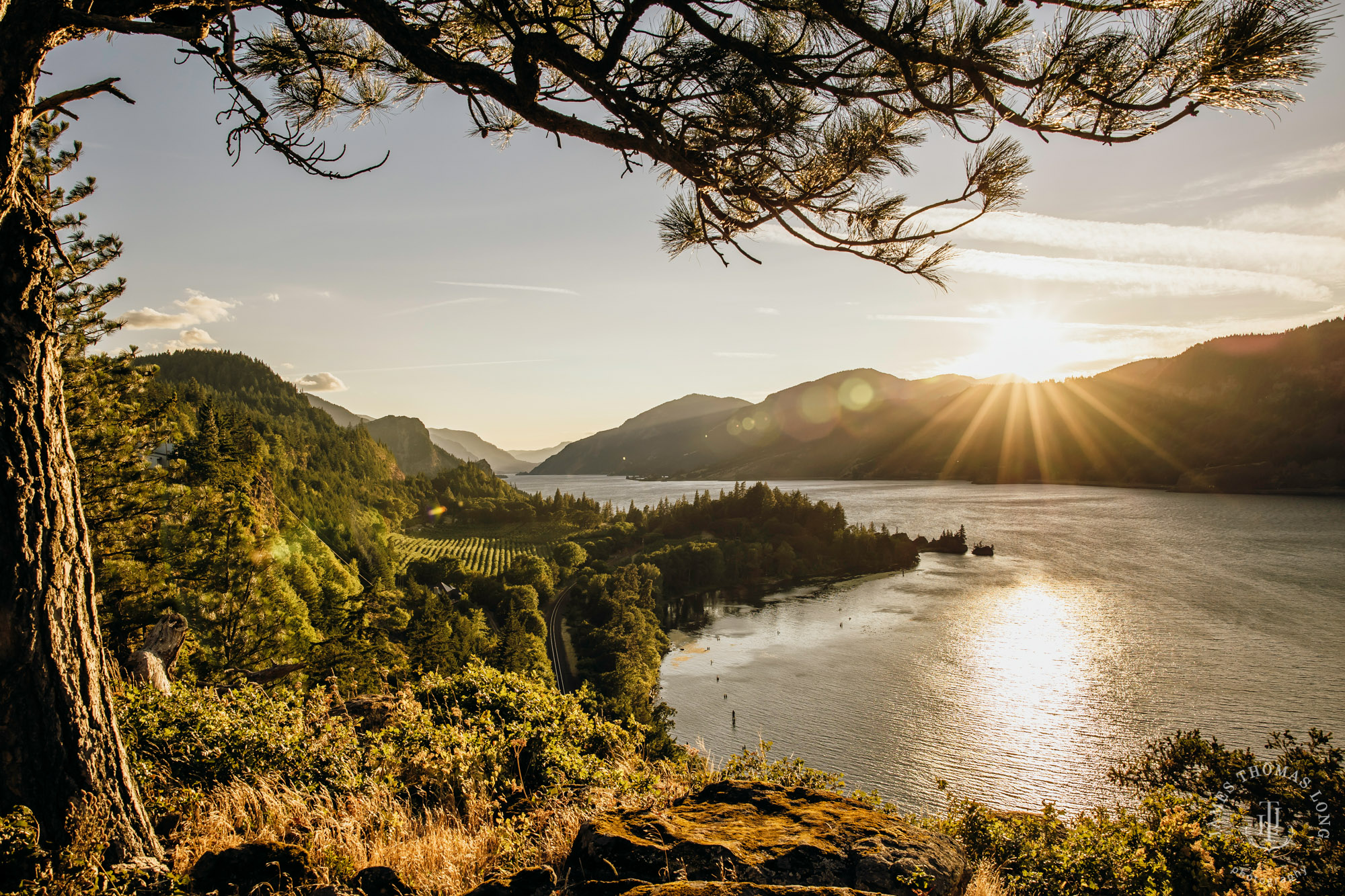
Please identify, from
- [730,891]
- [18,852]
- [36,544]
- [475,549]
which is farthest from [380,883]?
[475,549]

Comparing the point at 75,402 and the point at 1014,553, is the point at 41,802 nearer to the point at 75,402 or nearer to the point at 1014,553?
the point at 75,402

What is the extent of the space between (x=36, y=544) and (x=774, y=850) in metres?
3.78

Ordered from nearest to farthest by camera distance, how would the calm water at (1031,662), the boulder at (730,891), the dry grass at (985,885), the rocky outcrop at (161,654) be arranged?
the boulder at (730,891), the dry grass at (985,885), the rocky outcrop at (161,654), the calm water at (1031,662)

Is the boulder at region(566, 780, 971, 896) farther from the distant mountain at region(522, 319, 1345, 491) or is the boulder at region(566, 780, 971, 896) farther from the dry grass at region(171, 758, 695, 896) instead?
the distant mountain at region(522, 319, 1345, 491)

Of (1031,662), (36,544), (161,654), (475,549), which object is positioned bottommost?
(1031,662)

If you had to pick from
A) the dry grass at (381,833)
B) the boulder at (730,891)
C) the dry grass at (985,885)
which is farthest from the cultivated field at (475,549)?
the boulder at (730,891)

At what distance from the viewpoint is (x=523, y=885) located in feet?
9.25

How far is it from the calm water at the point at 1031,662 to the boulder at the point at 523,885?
2798 cm

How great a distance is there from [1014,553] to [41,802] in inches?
3507

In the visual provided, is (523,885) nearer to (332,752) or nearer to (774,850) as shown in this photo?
(774,850)

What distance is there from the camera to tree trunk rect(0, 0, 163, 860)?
2.66m

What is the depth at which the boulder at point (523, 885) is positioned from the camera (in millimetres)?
2764

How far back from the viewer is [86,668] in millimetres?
2908

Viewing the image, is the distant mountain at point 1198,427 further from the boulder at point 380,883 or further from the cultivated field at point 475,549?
the boulder at point 380,883
